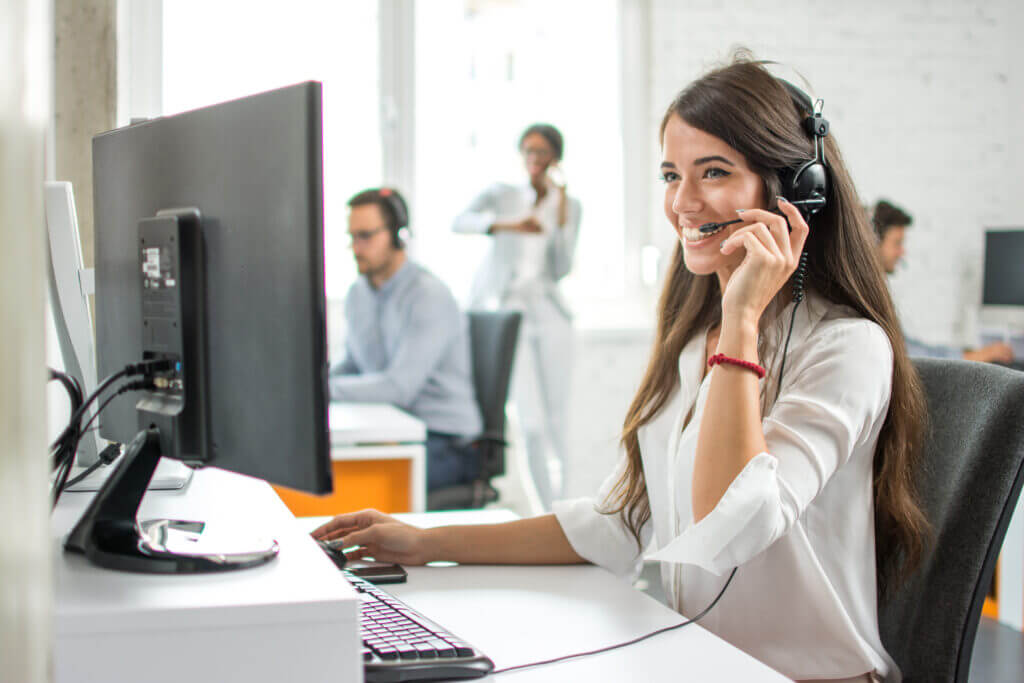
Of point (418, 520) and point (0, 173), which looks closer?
point (0, 173)

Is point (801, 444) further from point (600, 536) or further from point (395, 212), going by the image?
point (395, 212)

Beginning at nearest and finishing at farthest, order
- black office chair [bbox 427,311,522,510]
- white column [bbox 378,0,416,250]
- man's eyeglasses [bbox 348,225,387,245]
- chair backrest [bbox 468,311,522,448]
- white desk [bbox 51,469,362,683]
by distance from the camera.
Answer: white desk [bbox 51,469,362,683] → black office chair [bbox 427,311,522,510] → chair backrest [bbox 468,311,522,448] → man's eyeglasses [bbox 348,225,387,245] → white column [bbox 378,0,416,250]

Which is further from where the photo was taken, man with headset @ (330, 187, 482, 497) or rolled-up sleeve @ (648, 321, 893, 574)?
man with headset @ (330, 187, 482, 497)

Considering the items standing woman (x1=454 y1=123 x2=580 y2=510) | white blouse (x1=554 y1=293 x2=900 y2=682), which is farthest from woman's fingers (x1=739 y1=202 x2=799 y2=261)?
standing woman (x1=454 y1=123 x2=580 y2=510)

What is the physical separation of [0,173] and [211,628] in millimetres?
333

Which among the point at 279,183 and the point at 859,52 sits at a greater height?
the point at 859,52

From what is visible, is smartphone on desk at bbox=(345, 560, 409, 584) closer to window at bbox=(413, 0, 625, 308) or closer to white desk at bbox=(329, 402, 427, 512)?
white desk at bbox=(329, 402, 427, 512)

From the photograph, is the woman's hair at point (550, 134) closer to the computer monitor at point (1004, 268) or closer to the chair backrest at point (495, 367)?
the chair backrest at point (495, 367)

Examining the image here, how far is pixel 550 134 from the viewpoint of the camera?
374cm

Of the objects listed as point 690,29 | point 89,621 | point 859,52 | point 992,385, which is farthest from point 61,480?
point 859,52

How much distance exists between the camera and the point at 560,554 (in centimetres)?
113

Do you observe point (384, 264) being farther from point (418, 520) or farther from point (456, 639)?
point (456, 639)

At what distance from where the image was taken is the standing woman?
12.4ft

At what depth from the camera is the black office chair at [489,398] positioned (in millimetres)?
2477
